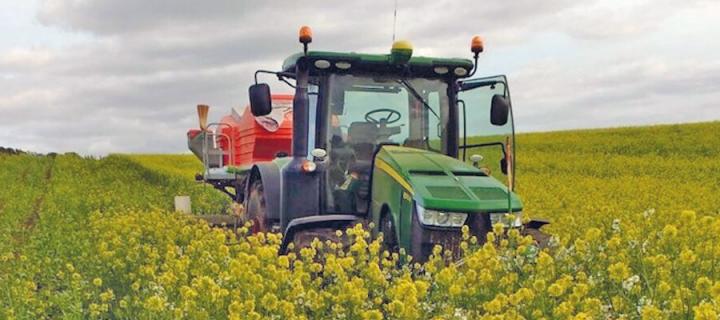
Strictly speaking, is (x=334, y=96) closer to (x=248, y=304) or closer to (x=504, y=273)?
(x=504, y=273)

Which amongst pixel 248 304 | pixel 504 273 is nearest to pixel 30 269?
pixel 248 304

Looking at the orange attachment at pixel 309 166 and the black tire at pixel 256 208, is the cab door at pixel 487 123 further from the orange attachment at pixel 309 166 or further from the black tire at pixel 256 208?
the black tire at pixel 256 208

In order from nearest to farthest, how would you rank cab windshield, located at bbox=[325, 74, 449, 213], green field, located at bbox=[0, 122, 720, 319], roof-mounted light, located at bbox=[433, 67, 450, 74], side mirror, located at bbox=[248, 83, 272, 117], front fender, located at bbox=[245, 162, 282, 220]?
1. green field, located at bbox=[0, 122, 720, 319]
2. side mirror, located at bbox=[248, 83, 272, 117]
3. cab windshield, located at bbox=[325, 74, 449, 213]
4. roof-mounted light, located at bbox=[433, 67, 450, 74]
5. front fender, located at bbox=[245, 162, 282, 220]

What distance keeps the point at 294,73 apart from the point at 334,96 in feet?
2.04

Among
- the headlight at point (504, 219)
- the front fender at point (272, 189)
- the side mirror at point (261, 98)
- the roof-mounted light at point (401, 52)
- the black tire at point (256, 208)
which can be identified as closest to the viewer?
the headlight at point (504, 219)

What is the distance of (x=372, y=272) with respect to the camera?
514 centimetres

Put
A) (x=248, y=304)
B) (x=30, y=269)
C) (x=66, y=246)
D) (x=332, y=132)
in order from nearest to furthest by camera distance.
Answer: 1. (x=248, y=304)
2. (x=332, y=132)
3. (x=30, y=269)
4. (x=66, y=246)

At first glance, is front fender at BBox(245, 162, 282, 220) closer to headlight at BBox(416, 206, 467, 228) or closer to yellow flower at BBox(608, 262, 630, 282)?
headlight at BBox(416, 206, 467, 228)

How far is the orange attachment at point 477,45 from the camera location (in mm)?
8312

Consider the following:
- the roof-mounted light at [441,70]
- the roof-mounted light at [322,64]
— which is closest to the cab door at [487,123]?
the roof-mounted light at [441,70]

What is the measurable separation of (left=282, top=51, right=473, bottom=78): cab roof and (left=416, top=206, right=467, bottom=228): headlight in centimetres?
174

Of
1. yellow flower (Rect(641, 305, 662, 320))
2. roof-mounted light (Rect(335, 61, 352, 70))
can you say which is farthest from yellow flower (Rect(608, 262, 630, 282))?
roof-mounted light (Rect(335, 61, 352, 70))

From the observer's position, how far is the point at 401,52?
7.60 meters

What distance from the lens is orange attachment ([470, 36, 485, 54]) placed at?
831 cm
